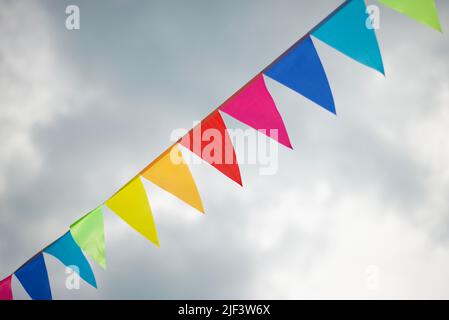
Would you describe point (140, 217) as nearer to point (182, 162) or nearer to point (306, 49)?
point (182, 162)

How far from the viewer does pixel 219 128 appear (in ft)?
11.8

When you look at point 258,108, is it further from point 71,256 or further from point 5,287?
point 5,287

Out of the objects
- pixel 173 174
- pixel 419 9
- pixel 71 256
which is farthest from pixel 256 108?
pixel 71 256

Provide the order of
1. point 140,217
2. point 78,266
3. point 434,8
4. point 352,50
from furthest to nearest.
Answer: point 78,266 < point 140,217 < point 352,50 < point 434,8

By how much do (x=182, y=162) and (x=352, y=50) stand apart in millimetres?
2009

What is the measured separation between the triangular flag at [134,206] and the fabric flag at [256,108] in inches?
50.9

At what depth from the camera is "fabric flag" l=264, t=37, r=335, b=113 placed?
3.41 metres

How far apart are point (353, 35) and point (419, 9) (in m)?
0.57

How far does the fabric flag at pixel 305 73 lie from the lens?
3.41 metres

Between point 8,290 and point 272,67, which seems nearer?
point 272,67

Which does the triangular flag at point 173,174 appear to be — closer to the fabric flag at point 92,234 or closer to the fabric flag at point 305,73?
the fabric flag at point 92,234

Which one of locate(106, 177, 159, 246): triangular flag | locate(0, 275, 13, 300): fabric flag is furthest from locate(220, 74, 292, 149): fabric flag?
locate(0, 275, 13, 300): fabric flag

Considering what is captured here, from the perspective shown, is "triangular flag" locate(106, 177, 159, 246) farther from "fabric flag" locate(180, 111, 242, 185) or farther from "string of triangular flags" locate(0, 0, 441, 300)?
"fabric flag" locate(180, 111, 242, 185)
